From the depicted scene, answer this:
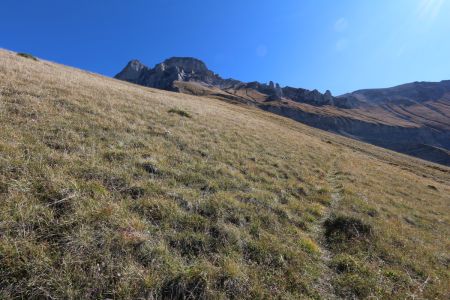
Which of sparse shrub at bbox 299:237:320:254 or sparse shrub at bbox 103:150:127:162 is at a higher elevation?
sparse shrub at bbox 103:150:127:162

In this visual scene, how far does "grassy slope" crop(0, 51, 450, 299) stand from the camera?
18.2 feet

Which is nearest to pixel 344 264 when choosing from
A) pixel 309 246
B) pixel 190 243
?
pixel 309 246

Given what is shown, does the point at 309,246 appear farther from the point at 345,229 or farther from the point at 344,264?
the point at 345,229

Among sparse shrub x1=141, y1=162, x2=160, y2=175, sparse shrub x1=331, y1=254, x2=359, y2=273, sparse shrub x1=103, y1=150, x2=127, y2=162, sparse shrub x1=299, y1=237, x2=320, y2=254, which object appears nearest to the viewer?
sparse shrub x1=331, y1=254, x2=359, y2=273

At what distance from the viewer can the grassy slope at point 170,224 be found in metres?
5.56

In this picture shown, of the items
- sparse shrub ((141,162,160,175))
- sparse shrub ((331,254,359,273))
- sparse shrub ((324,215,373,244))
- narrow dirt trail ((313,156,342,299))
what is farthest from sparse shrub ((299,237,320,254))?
sparse shrub ((141,162,160,175))

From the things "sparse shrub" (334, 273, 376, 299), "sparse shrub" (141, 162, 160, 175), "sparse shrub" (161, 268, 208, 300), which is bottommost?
"sparse shrub" (334, 273, 376, 299)

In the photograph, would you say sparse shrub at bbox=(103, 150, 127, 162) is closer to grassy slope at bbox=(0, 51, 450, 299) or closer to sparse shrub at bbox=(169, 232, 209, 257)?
grassy slope at bbox=(0, 51, 450, 299)

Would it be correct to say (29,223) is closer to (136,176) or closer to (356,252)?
(136,176)

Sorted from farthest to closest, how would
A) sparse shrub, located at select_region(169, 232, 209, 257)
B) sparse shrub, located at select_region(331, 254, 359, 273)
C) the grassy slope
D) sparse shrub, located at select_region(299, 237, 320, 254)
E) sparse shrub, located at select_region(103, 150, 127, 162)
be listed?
sparse shrub, located at select_region(103, 150, 127, 162) → sparse shrub, located at select_region(299, 237, 320, 254) → sparse shrub, located at select_region(331, 254, 359, 273) → sparse shrub, located at select_region(169, 232, 209, 257) → the grassy slope

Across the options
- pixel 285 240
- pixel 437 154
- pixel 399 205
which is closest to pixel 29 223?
pixel 285 240

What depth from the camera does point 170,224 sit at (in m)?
7.65

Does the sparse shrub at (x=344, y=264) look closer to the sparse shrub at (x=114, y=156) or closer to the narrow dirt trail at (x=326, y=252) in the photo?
the narrow dirt trail at (x=326, y=252)

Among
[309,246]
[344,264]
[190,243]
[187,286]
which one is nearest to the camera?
[187,286]
